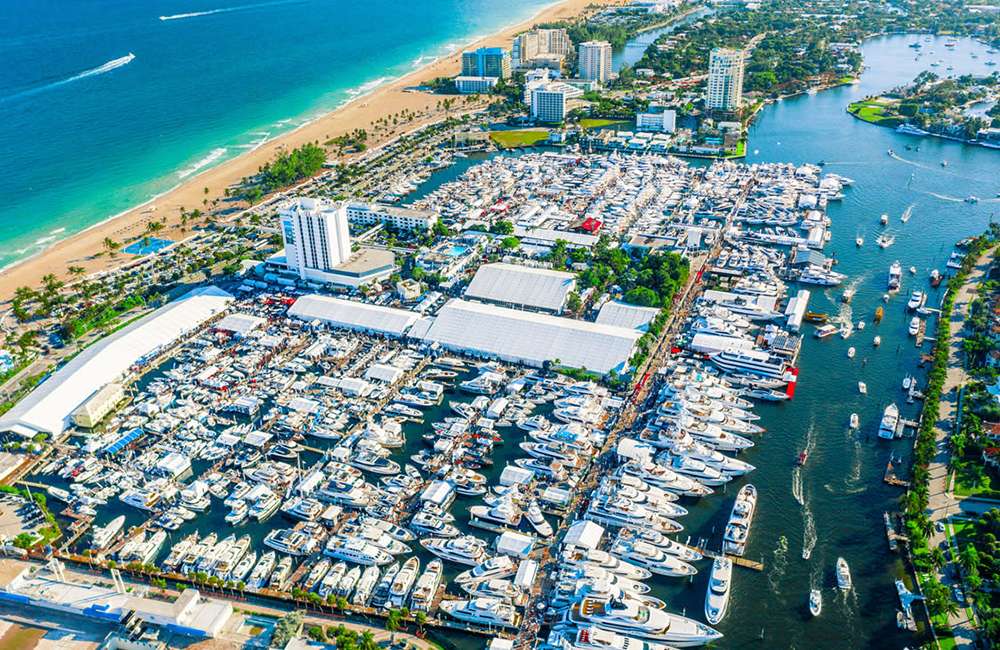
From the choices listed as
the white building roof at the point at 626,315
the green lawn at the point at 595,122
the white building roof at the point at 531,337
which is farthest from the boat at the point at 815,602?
the green lawn at the point at 595,122

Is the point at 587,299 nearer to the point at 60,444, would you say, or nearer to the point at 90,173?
the point at 60,444

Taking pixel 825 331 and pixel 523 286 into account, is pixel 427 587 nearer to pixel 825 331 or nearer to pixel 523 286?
pixel 523 286

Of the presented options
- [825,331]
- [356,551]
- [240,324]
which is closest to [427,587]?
[356,551]

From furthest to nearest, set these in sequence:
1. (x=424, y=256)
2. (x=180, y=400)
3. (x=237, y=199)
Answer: (x=237, y=199)
(x=424, y=256)
(x=180, y=400)

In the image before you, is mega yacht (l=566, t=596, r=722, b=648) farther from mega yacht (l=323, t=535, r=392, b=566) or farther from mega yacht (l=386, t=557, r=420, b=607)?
mega yacht (l=323, t=535, r=392, b=566)

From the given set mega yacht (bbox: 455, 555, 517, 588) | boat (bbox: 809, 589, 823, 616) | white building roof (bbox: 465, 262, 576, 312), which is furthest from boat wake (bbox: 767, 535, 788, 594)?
white building roof (bbox: 465, 262, 576, 312)

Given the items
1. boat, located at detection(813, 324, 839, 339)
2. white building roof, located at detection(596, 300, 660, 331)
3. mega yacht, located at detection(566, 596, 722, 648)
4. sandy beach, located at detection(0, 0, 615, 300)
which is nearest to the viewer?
mega yacht, located at detection(566, 596, 722, 648)

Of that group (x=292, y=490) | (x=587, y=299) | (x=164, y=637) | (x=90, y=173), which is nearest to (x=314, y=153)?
(x=90, y=173)
